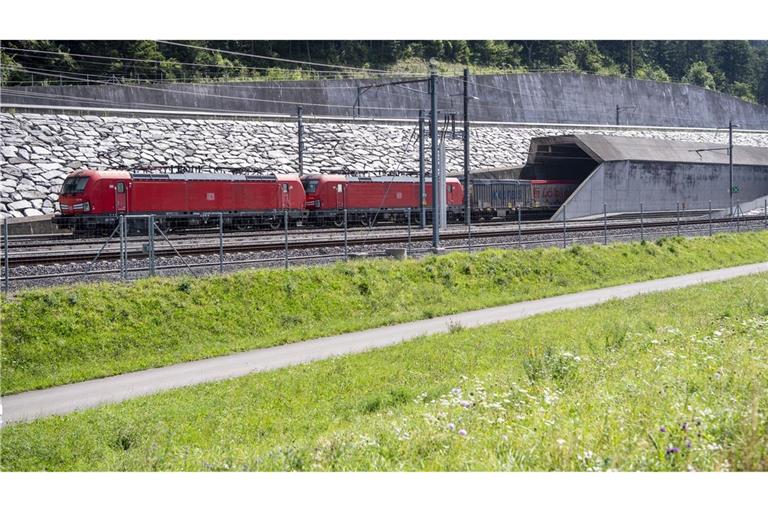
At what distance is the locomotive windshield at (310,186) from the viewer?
39.7m

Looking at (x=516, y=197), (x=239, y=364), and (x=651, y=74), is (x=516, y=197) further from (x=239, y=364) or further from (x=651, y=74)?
(x=651, y=74)

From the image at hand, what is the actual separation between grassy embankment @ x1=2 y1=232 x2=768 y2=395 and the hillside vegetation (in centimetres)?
2255

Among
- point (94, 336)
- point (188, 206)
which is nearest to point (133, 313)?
point (94, 336)

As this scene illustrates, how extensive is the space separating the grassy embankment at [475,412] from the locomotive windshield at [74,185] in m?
19.6

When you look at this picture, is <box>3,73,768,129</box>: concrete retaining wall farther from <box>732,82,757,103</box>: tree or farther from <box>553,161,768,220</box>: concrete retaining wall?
<box>732,82,757,103</box>: tree

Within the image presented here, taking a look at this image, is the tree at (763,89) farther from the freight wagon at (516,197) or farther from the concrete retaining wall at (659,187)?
the freight wagon at (516,197)

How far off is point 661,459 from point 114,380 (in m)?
10.8

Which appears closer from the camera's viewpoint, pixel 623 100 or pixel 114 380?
pixel 114 380

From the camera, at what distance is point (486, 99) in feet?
206

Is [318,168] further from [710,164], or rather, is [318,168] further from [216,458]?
[216,458]

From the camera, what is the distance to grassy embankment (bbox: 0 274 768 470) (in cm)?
675

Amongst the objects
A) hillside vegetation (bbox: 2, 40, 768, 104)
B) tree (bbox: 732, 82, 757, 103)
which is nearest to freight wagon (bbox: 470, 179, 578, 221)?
hillside vegetation (bbox: 2, 40, 768, 104)

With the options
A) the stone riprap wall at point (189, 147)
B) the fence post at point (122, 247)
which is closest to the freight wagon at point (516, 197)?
the stone riprap wall at point (189, 147)

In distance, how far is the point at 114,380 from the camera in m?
14.2
